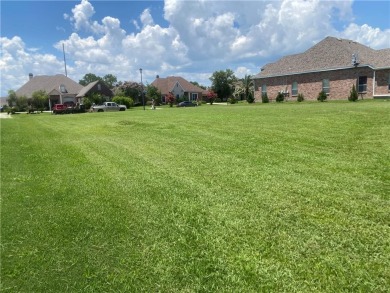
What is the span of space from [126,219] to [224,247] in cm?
149

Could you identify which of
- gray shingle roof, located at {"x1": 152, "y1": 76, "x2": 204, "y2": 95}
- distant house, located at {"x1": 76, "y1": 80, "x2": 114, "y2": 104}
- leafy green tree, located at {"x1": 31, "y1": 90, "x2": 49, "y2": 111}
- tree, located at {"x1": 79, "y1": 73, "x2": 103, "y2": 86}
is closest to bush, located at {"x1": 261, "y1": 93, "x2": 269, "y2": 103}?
gray shingle roof, located at {"x1": 152, "y1": 76, "x2": 204, "y2": 95}

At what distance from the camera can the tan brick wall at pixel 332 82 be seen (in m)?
29.6

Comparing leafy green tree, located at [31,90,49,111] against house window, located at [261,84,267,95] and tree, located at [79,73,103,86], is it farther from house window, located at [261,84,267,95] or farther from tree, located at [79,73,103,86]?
tree, located at [79,73,103,86]

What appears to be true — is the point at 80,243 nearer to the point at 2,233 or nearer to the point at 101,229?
the point at 101,229

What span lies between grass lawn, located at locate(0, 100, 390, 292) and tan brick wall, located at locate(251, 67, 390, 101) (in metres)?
26.6

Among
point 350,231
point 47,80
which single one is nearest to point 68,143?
point 350,231

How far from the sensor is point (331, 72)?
108ft

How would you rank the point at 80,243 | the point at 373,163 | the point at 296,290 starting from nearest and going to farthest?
the point at 296,290 < the point at 80,243 < the point at 373,163

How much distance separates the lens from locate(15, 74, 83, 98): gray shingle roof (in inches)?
2574

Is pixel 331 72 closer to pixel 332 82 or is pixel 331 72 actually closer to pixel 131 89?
pixel 332 82

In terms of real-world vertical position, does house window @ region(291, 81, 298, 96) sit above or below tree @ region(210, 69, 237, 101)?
below

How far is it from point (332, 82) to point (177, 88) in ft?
126

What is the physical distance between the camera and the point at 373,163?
5.77 metres

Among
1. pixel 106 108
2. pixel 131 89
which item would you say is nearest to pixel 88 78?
pixel 131 89
